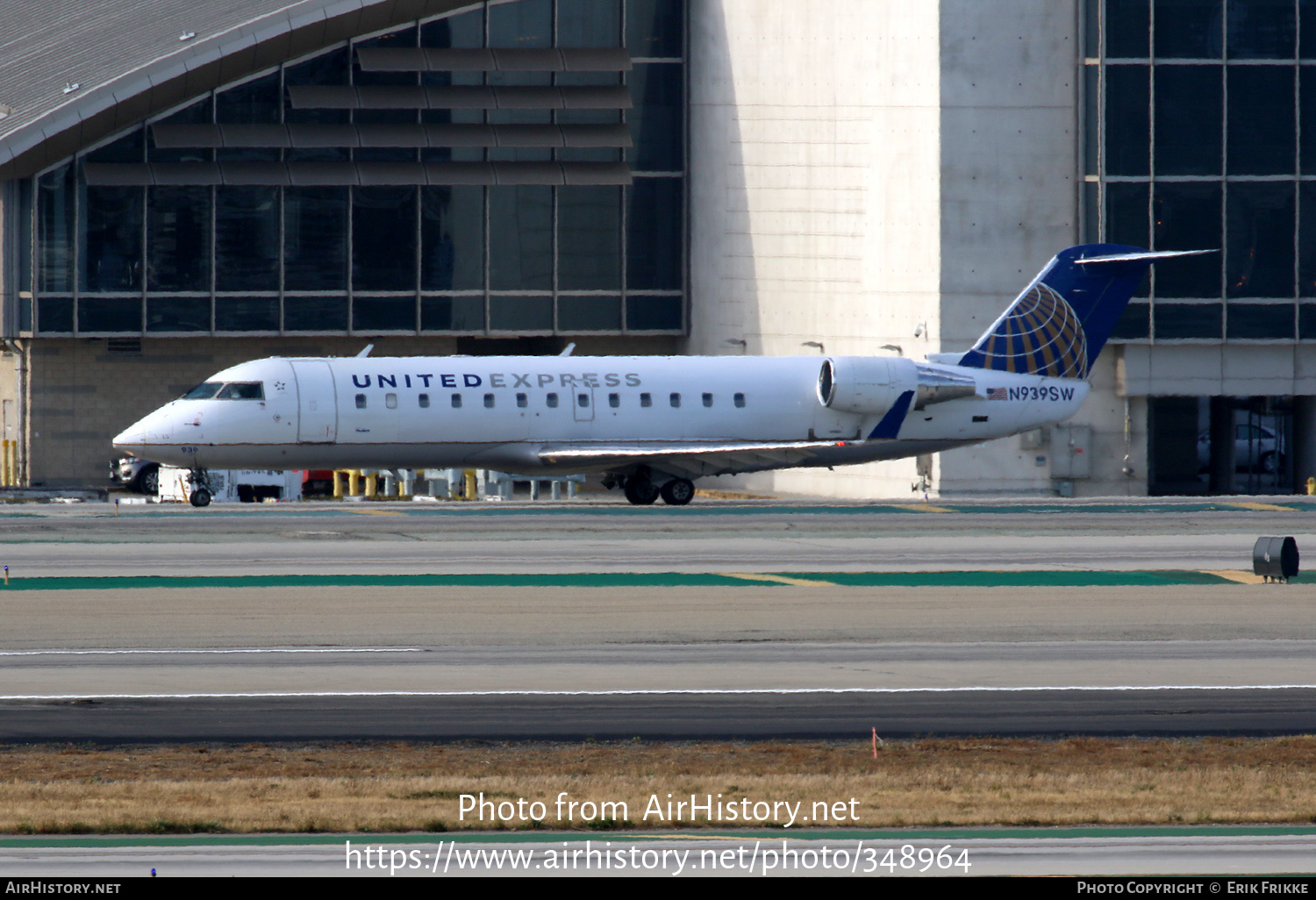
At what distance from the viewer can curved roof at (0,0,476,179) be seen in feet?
180

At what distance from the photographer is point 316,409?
132 ft

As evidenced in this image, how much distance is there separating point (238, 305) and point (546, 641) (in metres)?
39.5

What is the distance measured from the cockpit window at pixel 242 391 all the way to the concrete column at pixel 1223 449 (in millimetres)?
33807

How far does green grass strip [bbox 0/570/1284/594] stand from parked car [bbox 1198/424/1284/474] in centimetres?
3894

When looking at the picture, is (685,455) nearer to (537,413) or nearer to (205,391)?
(537,413)

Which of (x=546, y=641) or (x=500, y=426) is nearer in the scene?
(x=546, y=641)

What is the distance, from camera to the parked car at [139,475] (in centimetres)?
5397

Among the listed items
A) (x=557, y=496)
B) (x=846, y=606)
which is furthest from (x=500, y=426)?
(x=846, y=606)

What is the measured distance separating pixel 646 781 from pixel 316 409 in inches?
1143

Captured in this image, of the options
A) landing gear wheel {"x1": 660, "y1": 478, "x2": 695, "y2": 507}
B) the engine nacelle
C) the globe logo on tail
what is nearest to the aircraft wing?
landing gear wheel {"x1": 660, "y1": 478, "x2": 695, "y2": 507}

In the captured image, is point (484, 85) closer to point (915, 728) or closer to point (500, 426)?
point (500, 426)

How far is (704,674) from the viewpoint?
1847 cm

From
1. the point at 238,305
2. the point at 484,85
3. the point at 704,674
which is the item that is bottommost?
the point at 704,674
